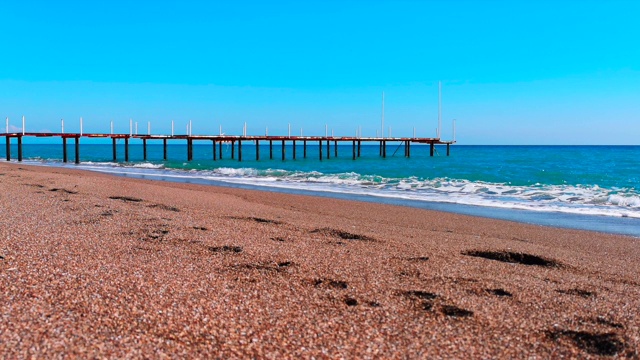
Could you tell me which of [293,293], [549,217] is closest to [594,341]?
[293,293]

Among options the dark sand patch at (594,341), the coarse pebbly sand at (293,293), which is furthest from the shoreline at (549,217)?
the dark sand patch at (594,341)

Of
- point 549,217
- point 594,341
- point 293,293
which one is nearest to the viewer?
point 594,341

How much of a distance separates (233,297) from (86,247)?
1958 millimetres

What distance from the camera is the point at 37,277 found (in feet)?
11.7

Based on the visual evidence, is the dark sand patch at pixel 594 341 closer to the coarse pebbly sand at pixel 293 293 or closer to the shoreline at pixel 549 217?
the coarse pebbly sand at pixel 293 293

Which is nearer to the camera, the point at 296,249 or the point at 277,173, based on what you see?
the point at 296,249

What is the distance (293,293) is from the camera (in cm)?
363

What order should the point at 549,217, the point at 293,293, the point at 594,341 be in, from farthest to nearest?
1. the point at 549,217
2. the point at 293,293
3. the point at 594,341

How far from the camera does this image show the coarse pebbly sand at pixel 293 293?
2.75 meters

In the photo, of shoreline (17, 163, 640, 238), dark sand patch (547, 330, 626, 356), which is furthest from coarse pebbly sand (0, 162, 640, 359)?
shoreline (17, 163, 640, 238)

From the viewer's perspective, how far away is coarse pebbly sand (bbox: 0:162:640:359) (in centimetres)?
275

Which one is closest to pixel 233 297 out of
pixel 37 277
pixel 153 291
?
pixel 153 291

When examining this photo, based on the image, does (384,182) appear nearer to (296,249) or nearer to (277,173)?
(277,173)

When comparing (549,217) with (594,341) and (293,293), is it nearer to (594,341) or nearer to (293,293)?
(594,341)
